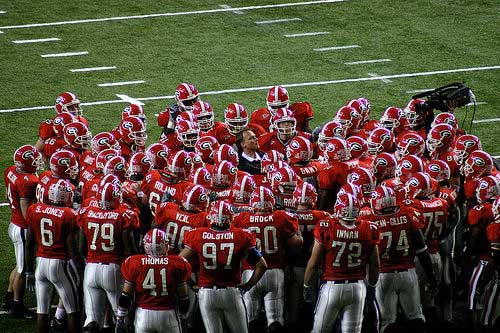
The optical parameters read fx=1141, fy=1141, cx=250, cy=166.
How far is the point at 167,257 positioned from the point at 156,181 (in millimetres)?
1860

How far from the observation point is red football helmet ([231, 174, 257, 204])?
10586 mm

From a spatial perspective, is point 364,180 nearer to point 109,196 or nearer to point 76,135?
point 109,196

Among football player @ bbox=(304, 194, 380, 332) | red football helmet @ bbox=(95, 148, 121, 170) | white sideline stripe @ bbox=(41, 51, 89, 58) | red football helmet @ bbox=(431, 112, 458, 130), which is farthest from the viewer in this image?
white sideline stripe @ bbox=(41, 51, 89, 58)

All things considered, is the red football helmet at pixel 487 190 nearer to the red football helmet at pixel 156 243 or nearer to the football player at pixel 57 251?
the red football helmet at pixel 156 243

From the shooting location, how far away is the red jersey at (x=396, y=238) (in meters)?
10.2

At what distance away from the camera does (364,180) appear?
11141 millimetres

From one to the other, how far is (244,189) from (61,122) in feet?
11.1

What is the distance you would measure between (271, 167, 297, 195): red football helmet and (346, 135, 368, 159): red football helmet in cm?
145

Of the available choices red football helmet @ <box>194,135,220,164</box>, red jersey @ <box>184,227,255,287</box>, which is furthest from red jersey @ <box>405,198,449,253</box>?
red football helmet @ <box>194,135,220,164</box>

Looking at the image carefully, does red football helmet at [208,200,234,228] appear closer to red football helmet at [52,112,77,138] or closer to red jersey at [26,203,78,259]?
red jersey at [26,203,78,259]

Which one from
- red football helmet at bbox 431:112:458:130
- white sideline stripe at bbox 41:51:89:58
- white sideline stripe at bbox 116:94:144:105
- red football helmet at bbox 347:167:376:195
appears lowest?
white sideline stripe at bbox 116:94:144:105

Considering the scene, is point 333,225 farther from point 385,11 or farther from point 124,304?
point 385,11

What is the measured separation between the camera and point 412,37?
64.8 ft

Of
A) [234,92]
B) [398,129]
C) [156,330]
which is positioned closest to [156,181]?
[156,330]
